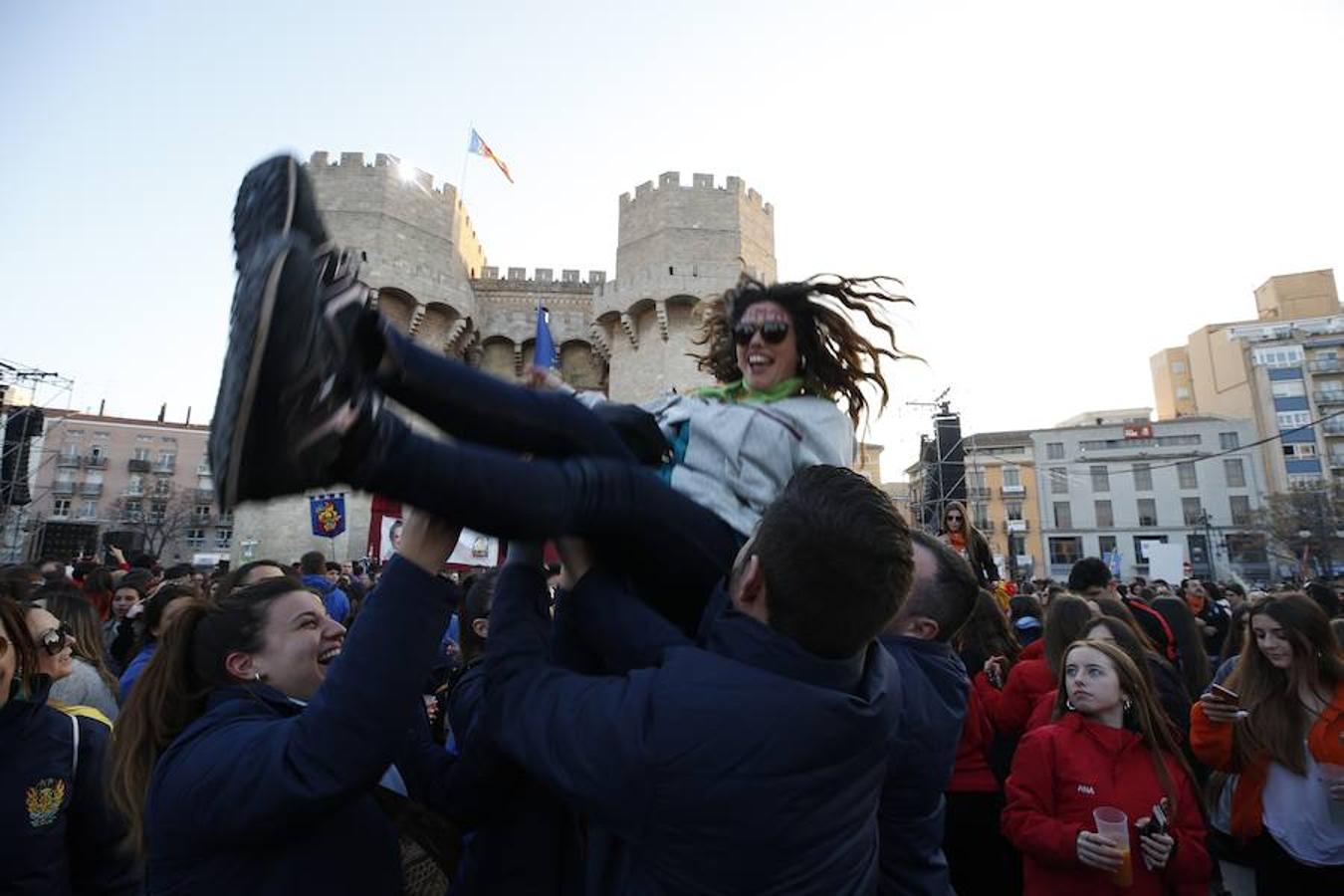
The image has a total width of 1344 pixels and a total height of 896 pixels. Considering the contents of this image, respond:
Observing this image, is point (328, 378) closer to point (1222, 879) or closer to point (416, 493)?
point (416, 493)

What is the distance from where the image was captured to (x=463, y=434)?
4.99 ft

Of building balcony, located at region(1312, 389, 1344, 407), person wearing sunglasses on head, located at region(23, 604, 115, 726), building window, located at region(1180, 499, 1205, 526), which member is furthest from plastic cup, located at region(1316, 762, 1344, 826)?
building balcony, located at region(1312, 389, 1344, 407)

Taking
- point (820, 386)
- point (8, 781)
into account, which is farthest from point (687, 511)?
point (8, 781)

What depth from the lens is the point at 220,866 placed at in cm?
130

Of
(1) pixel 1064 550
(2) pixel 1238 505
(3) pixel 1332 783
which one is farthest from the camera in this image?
(1) pixel 1064 550

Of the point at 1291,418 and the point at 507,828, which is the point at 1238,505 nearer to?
the point at 1291,418

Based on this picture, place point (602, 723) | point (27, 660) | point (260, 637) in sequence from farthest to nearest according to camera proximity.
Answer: point (27, 660)
point (260, 637)
point (602, 723)

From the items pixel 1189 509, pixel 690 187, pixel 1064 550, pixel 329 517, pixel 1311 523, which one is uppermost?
pixel 690 187

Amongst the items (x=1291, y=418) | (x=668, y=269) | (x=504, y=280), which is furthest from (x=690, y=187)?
(x=1291, y=418)

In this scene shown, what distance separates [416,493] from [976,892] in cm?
353

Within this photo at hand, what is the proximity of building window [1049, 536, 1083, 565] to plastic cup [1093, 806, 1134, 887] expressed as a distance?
46.4m

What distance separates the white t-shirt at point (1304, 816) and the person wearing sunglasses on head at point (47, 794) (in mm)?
4096

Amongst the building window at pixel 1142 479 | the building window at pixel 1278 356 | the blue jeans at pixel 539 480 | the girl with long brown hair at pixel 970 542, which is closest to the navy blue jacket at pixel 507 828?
the blue jeans at pixel 539 480

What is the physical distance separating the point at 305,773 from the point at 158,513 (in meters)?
50.4
